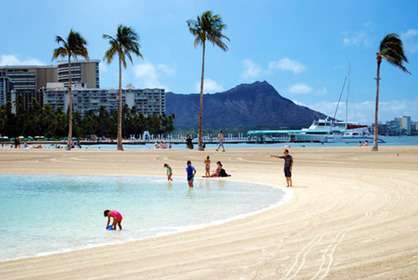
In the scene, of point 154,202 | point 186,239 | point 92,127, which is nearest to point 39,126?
point 92,127

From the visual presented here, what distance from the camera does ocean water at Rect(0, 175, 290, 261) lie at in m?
12.2

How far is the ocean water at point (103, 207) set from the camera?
12234 mm

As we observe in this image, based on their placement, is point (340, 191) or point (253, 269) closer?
point (253, 269)

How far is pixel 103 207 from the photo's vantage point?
18031 millimetres

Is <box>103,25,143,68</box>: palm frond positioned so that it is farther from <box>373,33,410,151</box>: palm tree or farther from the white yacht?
the white yacht

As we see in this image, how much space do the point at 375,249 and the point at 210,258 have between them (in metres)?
2.57

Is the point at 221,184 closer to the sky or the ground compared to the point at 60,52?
closer to the ground

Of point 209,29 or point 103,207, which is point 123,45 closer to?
point 209,29

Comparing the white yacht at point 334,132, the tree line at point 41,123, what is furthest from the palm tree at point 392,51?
the white yacht at point 334,132

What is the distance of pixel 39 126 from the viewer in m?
129

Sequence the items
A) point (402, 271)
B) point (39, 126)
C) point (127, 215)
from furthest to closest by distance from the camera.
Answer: point (39, 126) → point (127, 215) → point (402, 271)

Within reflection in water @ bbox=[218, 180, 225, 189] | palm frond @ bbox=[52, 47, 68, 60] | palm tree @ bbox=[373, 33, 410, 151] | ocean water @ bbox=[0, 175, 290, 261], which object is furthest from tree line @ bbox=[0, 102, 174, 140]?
reflection in water @ bbox=[218, 180, 225, 189]

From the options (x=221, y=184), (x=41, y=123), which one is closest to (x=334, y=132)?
(x=41, y=123)

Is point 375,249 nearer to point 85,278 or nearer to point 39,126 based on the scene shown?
point 85,278
